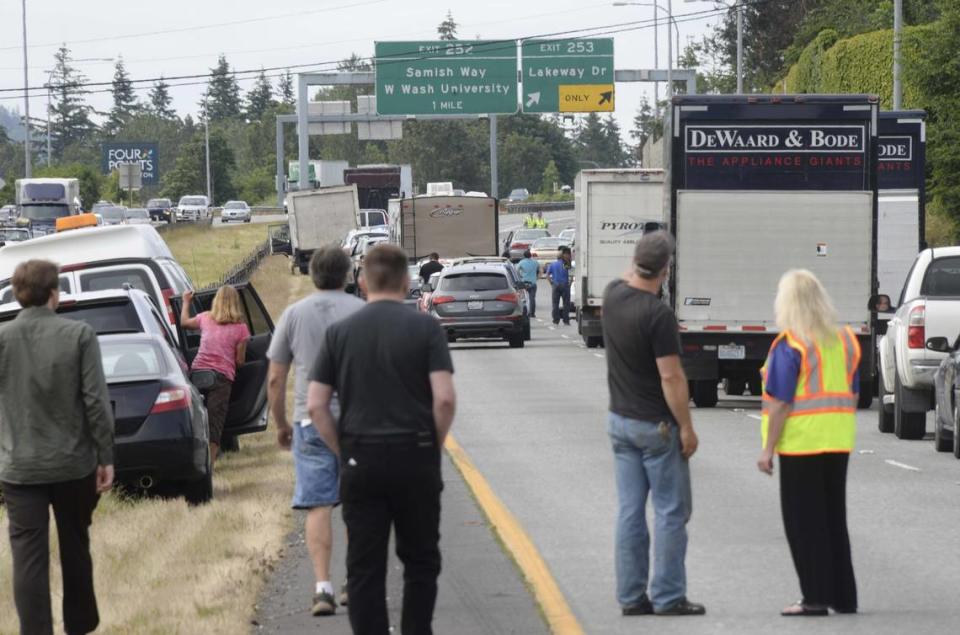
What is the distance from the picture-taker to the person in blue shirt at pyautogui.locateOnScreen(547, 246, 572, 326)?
43.2 metres

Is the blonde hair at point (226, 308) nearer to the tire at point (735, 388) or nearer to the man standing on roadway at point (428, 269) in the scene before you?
the tire at point (735, 388)

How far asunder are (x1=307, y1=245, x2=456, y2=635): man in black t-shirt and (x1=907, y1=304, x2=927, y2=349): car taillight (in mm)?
11945

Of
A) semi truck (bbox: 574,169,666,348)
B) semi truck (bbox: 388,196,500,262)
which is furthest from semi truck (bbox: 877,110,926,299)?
semi truck (bbox: 388,196,500,262)

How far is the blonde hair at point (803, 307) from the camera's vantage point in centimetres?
A: 907

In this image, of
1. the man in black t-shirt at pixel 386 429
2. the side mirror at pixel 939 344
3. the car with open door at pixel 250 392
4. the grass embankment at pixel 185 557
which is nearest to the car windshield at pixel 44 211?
the car with open door at pixel 250 392

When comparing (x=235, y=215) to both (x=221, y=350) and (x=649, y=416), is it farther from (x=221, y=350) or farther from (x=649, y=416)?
(x=649, y=416)

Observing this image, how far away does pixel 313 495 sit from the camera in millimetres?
9547

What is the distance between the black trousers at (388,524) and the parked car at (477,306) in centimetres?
2738

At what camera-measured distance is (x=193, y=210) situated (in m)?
116

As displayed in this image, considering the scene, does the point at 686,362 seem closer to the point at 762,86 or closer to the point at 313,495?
the point at 313,495

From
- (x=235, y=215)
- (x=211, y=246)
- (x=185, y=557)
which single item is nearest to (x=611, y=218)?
(x=185, y=557)

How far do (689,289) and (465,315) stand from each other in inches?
530

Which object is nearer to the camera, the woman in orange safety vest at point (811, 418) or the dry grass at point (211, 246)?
the woman in orange safety vest at point (811, 418)

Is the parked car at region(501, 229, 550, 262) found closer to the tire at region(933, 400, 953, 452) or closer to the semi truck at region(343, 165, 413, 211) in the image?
the semi truck at region(343, 165, 413, 211)
